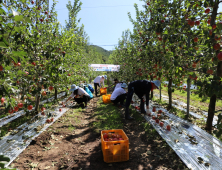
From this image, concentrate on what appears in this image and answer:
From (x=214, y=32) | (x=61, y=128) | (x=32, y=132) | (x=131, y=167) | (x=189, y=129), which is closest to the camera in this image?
(x=214, y=32)

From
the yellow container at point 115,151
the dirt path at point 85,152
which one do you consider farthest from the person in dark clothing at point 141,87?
the yellow container at point 115,151

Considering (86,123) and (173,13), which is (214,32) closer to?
(173,13)

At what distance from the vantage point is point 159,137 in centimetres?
390

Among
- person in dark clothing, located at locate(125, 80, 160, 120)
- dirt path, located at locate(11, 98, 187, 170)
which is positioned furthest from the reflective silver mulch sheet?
person in dark clothing, located at locate(125, 80, 160, 120)

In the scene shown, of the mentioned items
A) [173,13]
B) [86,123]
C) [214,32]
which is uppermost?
[173,13]

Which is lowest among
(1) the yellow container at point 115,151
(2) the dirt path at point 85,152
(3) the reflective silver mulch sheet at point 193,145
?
(2) the dirt path at point 85,152

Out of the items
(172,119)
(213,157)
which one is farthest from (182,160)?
(172,119)

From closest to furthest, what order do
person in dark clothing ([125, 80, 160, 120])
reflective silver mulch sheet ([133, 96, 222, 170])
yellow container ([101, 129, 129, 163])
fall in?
reflective silver mulch sheet ([133, 96, 222, 170]) < yellow container ([101, 129, 129, 163]) < person in dark clothing ([125, 80, 160, 120])

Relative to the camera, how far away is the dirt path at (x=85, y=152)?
284cm

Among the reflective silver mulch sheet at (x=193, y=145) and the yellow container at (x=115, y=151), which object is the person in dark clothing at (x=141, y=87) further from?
the yellow container at (x=115, y=151)

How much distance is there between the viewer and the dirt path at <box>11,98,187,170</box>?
2.84m

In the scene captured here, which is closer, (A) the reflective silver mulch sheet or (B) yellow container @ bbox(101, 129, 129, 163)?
(A) the reflective silver mulch sheet

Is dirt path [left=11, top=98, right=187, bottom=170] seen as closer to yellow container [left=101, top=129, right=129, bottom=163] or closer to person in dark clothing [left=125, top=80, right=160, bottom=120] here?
yellow container [left=101, top=129, right=129, bottom=163]

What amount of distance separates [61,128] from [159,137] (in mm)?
2956
